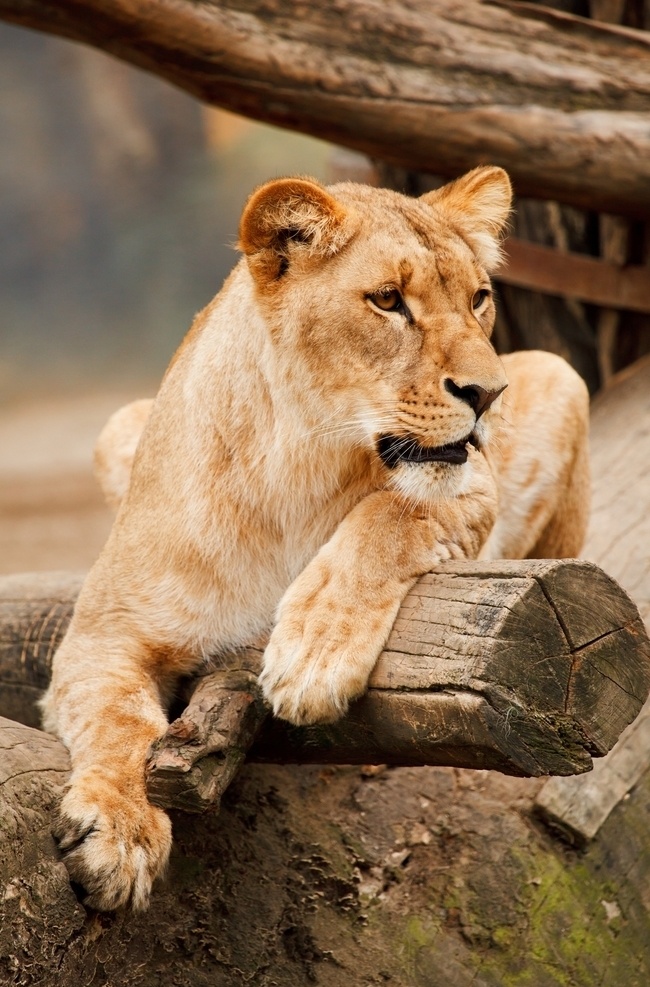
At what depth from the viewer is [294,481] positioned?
8.36 feet

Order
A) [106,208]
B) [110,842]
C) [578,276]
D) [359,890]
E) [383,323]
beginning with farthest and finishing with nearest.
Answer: [106,208] → [578,276] → [359,890] → [383,323] → [110,842]

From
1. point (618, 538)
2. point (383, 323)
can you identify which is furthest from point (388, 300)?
point (618, 538)

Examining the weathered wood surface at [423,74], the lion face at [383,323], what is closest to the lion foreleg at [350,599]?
the lion face at [383,323]

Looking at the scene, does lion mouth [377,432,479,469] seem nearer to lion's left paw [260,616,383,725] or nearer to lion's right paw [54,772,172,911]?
lion's left paw [260,616,383,725]

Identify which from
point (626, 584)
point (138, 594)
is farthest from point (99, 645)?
point (626, 584)

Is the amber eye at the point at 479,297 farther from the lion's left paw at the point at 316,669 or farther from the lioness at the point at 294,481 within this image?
the lion's left paw at the point at 316,669

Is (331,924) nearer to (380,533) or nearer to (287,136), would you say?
(380,533)

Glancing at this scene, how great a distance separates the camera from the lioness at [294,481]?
7.17ft

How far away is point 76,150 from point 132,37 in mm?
12964

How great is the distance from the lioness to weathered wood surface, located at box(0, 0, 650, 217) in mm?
1349

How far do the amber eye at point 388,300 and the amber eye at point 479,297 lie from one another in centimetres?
23

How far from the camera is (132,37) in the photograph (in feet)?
12.4

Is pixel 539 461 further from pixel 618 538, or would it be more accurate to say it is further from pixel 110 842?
pixel 110 842

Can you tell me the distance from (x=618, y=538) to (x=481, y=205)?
148cm
